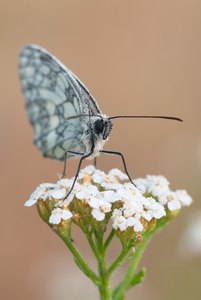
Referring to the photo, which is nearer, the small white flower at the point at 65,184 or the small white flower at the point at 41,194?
the small white flower at the point at 41,194

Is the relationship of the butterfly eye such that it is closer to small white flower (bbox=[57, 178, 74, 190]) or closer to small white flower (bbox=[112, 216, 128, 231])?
small white flower (bbox=[57, 178, 74, 190])

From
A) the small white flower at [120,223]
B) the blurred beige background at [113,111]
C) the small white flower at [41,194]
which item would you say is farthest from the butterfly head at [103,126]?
the blurred beige background at [113,111]

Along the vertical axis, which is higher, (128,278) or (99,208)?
(99,208)

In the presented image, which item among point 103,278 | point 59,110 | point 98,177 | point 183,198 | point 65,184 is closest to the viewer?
point 103,278

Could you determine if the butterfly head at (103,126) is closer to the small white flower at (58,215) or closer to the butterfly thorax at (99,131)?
the butterfly thorax at (99,131)

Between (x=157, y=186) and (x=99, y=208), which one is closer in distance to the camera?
(x=99, y=208)

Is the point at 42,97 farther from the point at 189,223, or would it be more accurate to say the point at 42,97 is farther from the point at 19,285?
the point at 19,285

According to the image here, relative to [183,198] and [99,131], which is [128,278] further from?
[99,131]

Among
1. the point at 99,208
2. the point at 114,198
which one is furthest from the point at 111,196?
the point at 99,208
